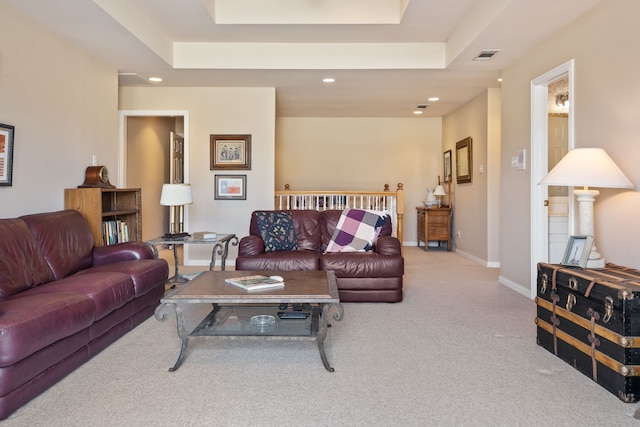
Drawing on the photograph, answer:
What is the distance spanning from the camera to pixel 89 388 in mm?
2137

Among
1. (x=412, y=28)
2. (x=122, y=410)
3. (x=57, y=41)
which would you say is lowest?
(x=122, y=410)

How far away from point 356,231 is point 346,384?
2345mm

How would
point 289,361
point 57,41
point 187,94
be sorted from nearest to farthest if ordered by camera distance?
point 289,361, point 57,41, point 187,94

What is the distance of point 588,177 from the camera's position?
2.62 metres

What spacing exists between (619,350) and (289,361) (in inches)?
67.7

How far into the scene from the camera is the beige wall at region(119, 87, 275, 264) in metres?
5.68

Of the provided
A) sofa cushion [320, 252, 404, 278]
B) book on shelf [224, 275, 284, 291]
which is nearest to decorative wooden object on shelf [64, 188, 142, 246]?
book on shelf [224, 275, 284, 291]

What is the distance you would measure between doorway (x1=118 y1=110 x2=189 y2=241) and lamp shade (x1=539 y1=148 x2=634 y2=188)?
4.59 meters

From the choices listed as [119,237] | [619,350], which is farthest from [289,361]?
[119,237]

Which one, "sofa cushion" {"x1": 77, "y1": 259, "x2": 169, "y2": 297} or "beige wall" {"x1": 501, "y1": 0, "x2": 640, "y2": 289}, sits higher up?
"beige wall" {"x1": 501, "y1": 0, "x2": 640, "y2": 289}

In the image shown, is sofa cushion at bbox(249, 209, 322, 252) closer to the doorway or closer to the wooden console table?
the doorway

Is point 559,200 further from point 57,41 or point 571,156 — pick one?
point 57,41

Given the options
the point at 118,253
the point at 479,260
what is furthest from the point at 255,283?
the point at 479,260

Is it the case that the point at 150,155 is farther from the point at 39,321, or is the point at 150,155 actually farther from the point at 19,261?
the point at 39,321
